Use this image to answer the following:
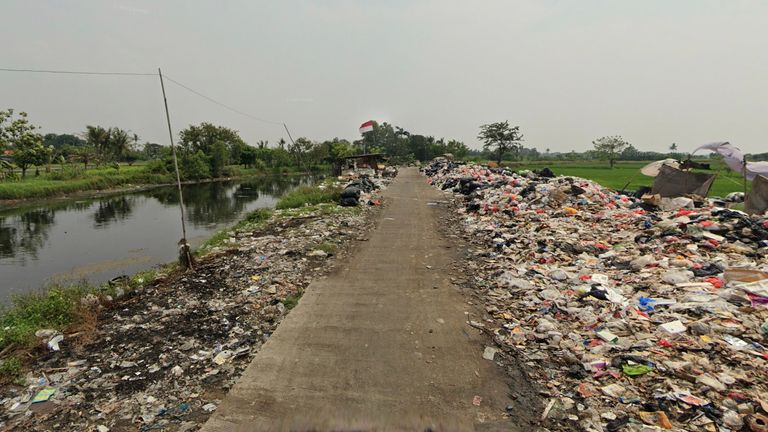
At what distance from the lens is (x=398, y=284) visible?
5.26 metres

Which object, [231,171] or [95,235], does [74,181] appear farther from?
[95,235]

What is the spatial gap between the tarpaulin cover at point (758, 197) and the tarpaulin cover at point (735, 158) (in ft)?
6.42

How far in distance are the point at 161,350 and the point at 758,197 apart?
10.5 metres

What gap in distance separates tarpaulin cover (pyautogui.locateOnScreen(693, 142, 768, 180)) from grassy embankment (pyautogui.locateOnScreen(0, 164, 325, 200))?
3293cm

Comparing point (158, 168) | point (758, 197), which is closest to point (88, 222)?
point (158, 168)

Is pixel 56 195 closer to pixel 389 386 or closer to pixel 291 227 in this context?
pixel 291 227

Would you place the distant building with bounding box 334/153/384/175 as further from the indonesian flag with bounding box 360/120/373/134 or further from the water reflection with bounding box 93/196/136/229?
the water reflection with bounding box 93/196/136/229

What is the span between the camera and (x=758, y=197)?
738cm

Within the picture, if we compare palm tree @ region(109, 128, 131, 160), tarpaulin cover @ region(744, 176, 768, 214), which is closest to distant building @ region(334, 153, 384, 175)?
tarpaulin cover @ region(744, 176, 768, 214)

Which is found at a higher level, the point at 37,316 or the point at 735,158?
the point at 735,158

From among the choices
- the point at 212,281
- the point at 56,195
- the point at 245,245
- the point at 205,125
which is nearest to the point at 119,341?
the point at 212,281

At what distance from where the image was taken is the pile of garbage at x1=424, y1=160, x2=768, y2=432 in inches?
103

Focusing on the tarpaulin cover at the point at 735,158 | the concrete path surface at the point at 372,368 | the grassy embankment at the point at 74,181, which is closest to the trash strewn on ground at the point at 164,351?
the concrete path surface at the point at 372,368

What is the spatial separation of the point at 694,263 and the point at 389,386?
14.6 ft
